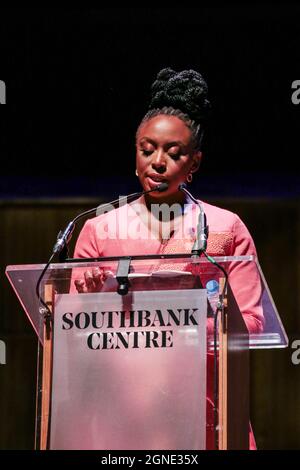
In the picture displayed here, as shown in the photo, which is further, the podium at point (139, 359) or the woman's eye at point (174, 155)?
the woman's eye at point (174, 155)

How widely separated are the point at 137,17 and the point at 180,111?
3.83ft

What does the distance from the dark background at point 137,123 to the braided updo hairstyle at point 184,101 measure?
0.92 m

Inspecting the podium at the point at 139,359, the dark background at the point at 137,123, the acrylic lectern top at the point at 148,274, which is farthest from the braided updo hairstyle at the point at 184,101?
the dark background at the point at 137,123

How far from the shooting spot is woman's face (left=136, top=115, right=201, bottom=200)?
2.82m

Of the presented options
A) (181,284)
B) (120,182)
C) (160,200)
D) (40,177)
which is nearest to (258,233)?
(120,182)

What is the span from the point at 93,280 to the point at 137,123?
6.16 ft

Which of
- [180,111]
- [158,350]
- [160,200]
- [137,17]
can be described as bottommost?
[158,350]

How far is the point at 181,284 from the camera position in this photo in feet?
7.24

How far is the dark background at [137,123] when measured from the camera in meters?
3.93

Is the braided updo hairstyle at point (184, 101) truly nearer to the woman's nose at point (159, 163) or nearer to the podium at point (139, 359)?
the woman's nose at point (159, 163)

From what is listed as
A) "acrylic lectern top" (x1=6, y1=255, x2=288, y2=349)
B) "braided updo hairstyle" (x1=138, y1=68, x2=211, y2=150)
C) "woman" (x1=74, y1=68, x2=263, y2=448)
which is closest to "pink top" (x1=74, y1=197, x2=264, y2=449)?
"woman" (x1=74, y1=68, x2=263, y2=448)

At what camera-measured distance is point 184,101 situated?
2.94 m
